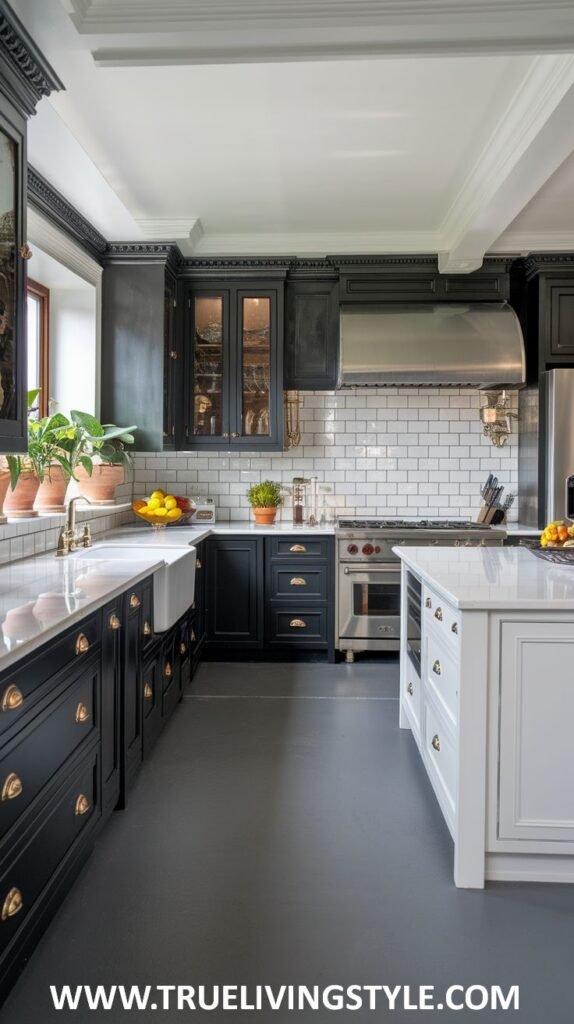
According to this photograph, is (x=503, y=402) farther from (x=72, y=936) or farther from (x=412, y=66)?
(x=72, y=936)

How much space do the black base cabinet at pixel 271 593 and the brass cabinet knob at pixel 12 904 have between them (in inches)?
126

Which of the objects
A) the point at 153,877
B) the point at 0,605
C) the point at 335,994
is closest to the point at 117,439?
the point at 0,605

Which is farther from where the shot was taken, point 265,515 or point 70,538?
point 265,515

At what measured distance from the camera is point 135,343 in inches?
182

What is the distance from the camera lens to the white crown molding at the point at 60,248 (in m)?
3.63

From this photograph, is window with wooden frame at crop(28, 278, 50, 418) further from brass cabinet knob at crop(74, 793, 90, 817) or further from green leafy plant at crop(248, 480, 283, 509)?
brass cabinet knob at crop(74, 793, 90, 817)

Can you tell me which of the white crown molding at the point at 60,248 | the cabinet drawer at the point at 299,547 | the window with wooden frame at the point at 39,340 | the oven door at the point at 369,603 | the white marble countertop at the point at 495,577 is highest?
the white crown molding at the point at 60,248

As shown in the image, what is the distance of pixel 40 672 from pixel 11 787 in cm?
28

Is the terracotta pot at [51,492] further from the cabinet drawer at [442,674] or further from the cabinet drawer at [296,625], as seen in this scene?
the cabinet drawer at [442,674]

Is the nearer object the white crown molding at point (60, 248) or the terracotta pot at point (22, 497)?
the terracotta pot at point (22, 497)

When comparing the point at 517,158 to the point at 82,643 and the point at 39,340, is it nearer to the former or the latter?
the point at 82,643

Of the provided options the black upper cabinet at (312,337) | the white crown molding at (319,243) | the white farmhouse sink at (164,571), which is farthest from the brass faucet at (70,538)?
the white crown molding at (319,243)

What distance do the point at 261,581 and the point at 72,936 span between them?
3.00 meters

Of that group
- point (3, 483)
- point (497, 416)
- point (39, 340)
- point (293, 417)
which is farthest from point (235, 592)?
point (497, 416)
